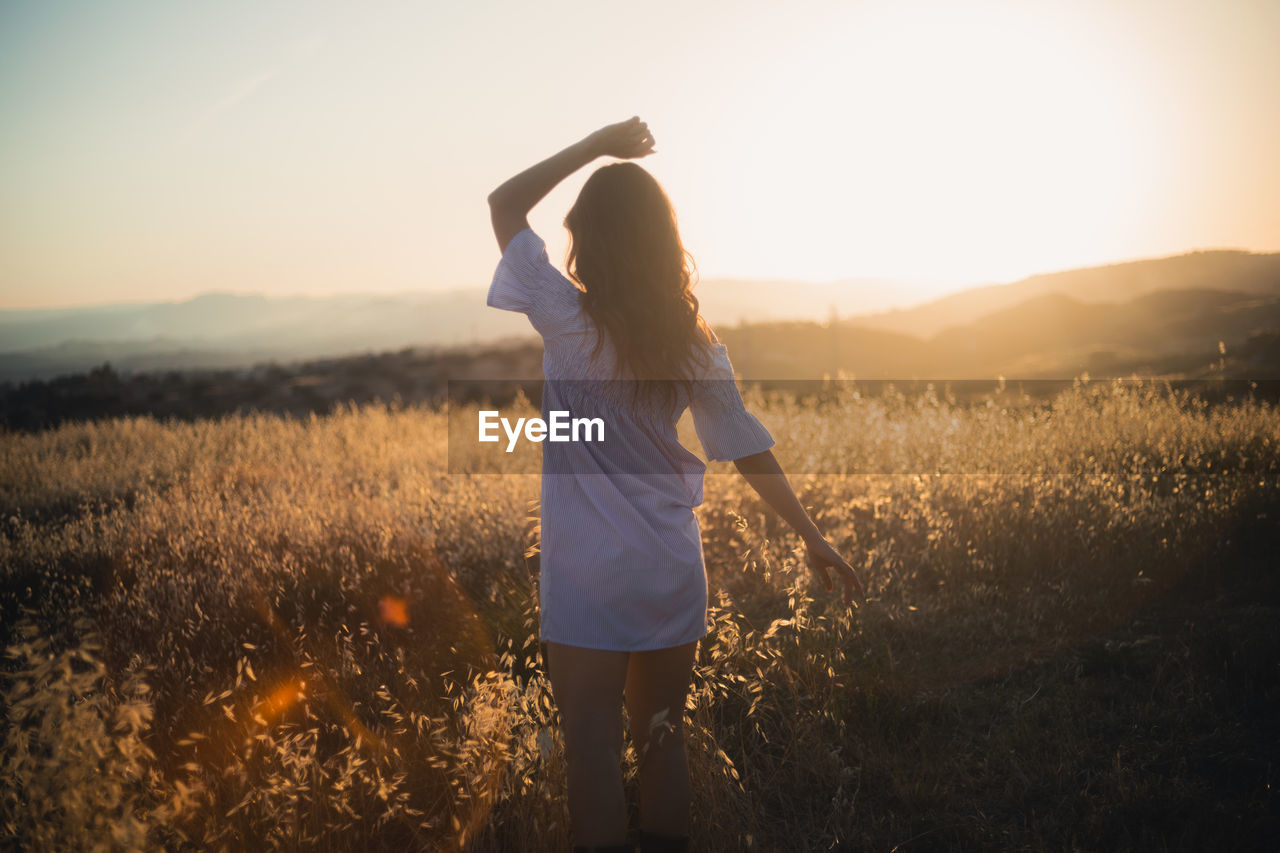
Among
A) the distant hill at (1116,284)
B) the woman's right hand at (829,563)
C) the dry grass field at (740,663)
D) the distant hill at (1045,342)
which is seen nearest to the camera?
the woman's right hand at (829,563)

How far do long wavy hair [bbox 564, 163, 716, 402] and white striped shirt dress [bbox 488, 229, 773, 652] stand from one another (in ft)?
0.17

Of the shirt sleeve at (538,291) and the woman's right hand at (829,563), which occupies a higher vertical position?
the shirt sleeve at (538,291)

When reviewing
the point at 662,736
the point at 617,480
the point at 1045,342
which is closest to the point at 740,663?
the point at 662,736

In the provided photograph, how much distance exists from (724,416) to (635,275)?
45cm

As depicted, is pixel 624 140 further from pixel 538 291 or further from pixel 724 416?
pixel 724 416

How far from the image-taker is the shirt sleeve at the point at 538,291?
5.64ft

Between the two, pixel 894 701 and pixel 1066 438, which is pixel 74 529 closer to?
pixel 894 701

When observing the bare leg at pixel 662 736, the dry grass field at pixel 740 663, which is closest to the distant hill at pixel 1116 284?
the dry grass field at pixel 740 663

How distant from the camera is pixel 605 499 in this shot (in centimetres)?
168

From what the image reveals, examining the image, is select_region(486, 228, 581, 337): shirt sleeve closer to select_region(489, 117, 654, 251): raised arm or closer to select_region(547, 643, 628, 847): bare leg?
select_region(489, 117, 654, 251): raised arm

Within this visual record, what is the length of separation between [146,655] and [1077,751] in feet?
14.7

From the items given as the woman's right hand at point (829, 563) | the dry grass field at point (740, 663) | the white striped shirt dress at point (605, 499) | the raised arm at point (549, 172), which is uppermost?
the raised arm at point (549, 172)

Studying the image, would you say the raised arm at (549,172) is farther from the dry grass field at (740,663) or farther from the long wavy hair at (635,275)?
the dry grass field at (740,663)

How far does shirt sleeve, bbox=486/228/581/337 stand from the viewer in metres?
1.72
